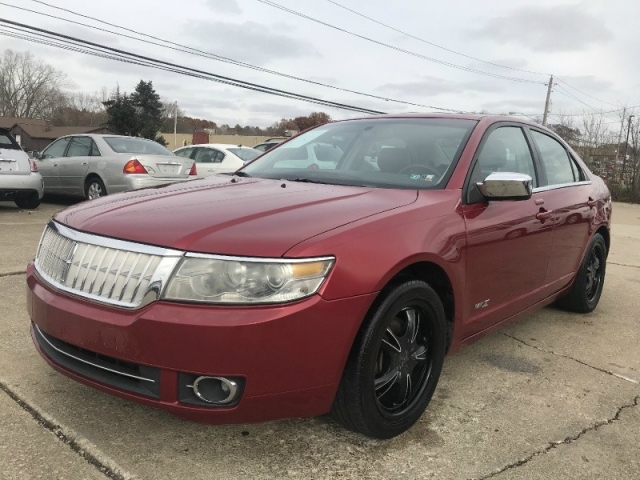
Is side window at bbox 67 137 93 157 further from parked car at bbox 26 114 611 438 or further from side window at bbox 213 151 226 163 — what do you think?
parked car at bbox 26 114 611 438

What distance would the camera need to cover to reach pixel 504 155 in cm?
343

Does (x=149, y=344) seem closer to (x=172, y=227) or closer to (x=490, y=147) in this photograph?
(x=172, y=227)

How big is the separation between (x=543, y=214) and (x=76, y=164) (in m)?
8.69

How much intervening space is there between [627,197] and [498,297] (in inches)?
893

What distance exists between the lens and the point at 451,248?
103 inches

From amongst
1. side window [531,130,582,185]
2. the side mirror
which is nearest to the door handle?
side window [531,130,582,185]

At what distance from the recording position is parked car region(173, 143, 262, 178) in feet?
39.4

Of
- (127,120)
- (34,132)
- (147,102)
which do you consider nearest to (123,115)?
(127,120)

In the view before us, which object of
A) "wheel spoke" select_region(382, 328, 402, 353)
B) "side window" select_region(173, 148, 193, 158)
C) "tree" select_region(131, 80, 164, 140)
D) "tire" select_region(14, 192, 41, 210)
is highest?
"tree" select_region(131, 80, 164, 140)

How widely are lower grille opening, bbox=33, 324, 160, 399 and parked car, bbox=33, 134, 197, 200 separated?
652 cm

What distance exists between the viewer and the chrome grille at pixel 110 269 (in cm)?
201

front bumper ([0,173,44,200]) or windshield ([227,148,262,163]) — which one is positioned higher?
windshield ([227,148,262,163])

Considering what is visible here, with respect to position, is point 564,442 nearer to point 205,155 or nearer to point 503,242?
point 503,242

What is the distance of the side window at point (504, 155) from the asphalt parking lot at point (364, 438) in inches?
46.4
